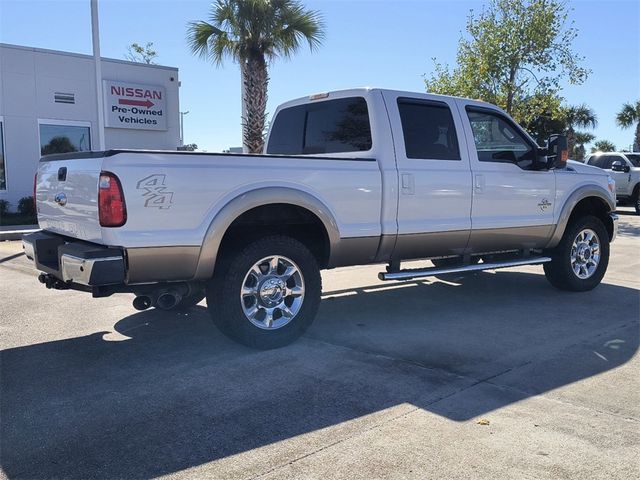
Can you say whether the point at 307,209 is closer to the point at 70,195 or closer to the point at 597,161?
the point at 70,195

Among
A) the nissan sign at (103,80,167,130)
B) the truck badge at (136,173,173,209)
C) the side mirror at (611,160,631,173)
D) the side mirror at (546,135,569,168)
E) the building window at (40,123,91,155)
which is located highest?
the nissan sign at (103,80,167,130)

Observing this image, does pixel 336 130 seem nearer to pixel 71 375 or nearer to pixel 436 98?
pixel 436 98

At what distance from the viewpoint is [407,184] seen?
17.5ft

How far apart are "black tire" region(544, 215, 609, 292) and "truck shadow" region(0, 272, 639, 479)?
62 centimetres

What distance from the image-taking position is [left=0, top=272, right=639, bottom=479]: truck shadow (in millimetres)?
3188

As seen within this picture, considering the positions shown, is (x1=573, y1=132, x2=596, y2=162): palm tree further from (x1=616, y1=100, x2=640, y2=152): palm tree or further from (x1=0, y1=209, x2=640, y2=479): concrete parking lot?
(x1=0, y1=209, x2=640, y2=479): concrete parking lot

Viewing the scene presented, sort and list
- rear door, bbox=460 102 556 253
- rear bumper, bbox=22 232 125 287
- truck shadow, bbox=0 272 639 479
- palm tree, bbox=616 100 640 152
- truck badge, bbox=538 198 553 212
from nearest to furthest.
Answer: truck shadow, bbox=0 272 639 479 < rear bumper, bbox=22 232 125 287 < rear door, bbox=460 102 556 253 < truck badge, bbox=538 198 553 212 < palm tree, bbox=616 100 640 152

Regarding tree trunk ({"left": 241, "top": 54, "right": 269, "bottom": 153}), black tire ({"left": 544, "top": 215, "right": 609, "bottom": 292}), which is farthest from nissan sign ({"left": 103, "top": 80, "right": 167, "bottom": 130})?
black tire ({"left": 544, "top": 215, "right": 609, "bottom": 292})

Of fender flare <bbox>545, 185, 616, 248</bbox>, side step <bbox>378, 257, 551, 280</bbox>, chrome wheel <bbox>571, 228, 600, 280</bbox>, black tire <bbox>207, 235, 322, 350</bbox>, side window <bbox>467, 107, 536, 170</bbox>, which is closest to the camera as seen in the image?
black tire <bbox>207, 235, 322, 350</bbox>

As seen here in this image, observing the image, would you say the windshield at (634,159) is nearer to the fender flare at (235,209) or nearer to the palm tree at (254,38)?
the palm tree at (254,38)

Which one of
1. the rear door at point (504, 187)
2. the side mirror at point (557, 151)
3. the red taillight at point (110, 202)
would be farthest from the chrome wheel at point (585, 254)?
the red taillight at point (110, 202)

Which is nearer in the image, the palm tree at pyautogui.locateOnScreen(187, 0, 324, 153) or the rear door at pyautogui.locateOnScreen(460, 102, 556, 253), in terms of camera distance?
the rear door at pyautogui.locateOnScreen(460, 102, 556, 253)

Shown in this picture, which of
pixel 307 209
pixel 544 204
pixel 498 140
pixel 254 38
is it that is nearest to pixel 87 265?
pixel 307 209

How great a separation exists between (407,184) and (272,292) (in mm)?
1585
